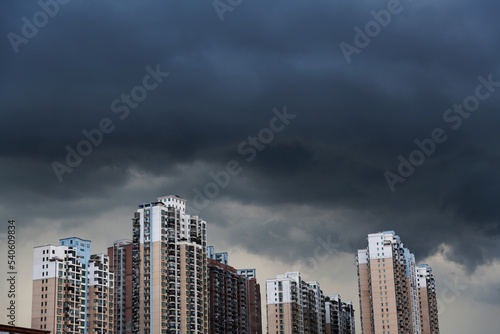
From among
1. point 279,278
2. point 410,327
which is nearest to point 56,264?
point 279,278

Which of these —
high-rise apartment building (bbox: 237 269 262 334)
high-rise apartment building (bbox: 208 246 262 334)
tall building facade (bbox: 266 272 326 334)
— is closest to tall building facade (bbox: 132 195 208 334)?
high-rise apartment building (bbox: 208 246 262 334)

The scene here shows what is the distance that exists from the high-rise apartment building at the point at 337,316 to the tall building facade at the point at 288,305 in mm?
18669

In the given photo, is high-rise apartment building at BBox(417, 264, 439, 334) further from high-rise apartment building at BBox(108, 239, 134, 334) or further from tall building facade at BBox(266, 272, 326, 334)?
high-rise apartment building at BBox(108, 239, 134, 334)

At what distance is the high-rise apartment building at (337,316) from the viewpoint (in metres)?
157

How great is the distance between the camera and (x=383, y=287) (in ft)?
418

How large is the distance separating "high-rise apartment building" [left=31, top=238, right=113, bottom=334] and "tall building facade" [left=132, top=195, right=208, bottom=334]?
464 cm

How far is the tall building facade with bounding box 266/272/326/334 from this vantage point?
130m

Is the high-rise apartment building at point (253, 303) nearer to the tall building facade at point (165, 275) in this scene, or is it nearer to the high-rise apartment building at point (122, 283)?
the tall building facade at point (165, 275)

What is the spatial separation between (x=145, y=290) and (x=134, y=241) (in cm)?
727

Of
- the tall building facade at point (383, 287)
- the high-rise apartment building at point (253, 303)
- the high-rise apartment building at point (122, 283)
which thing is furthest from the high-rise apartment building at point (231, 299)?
the tall building facade at point (383, 287)

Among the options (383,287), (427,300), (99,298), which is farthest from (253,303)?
(99,298)

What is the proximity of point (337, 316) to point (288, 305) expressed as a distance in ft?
108

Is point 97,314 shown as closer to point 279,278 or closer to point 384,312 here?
point 279,278

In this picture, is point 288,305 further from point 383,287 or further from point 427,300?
point 427,300
